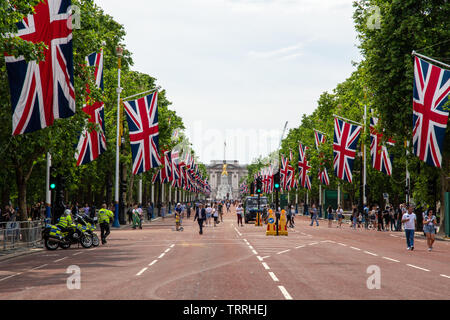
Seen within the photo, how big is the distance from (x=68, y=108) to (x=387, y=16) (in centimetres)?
2462

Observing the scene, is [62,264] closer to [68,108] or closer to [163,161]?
[68,108]

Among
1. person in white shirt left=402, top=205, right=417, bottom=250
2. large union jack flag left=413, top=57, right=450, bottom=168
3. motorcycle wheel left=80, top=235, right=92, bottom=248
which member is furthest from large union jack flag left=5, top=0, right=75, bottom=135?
large union jack flag left=413, top=57, right=450, bottom=168

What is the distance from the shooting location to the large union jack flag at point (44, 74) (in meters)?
20.0

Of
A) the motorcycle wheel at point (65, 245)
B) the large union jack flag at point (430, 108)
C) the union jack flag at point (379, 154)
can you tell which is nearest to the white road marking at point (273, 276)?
the motorcycle wheel at point (65, 245)

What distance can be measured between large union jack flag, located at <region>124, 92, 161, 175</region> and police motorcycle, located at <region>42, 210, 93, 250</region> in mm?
13130

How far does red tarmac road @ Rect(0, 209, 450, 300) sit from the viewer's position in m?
13.6

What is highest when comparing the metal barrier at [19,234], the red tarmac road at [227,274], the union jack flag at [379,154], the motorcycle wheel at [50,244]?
the union jack flag at [379,154]

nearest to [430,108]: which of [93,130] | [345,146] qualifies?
[93,130]

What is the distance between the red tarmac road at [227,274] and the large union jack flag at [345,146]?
81.7 ft

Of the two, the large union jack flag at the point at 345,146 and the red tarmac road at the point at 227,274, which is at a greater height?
the large union jack flag at the point at 345,146

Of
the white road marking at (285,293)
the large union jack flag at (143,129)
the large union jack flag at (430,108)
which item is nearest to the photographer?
the white road marking at (285,293)

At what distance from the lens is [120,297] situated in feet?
42.3

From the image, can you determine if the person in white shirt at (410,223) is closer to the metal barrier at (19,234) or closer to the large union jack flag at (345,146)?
the metal barrier at (19,234)

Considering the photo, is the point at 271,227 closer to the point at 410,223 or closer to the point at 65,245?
the point at 410,223
